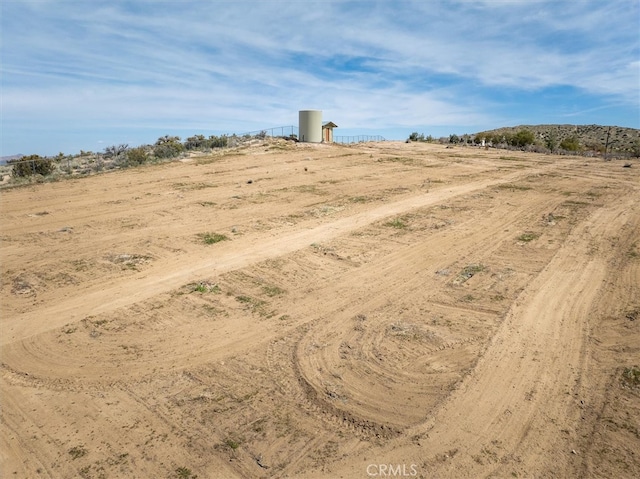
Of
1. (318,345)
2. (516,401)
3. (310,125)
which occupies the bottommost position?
(516,401)

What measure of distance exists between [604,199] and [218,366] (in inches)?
679

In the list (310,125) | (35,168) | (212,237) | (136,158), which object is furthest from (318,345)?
(310,125)

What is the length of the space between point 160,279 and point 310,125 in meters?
33.4

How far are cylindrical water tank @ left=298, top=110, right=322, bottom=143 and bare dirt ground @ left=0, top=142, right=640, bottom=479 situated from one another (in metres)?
27.7

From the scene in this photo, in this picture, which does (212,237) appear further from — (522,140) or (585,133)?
(585,133)

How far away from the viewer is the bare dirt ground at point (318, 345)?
173 inches

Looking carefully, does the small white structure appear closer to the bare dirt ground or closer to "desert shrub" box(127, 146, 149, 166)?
"desert shrub" box(127, 146, 149, 166)

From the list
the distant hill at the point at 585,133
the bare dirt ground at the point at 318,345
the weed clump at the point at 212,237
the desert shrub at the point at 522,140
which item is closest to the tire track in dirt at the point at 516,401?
the bare dirt ground at the point at 318,345

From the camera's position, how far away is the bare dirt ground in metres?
4.40

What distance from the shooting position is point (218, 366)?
231 inches

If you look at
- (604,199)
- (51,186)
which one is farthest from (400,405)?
(51,186)

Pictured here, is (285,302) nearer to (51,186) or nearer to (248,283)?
(248,283)

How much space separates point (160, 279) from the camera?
28.5 ft

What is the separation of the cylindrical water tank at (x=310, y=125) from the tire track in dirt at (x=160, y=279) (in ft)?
89.9
